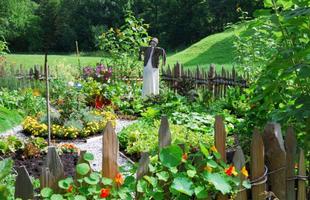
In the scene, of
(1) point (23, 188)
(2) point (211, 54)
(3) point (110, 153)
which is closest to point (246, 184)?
(3) point (110, 153)

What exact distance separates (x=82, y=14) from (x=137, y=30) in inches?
1525

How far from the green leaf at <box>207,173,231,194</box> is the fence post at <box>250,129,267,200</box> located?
31 cm

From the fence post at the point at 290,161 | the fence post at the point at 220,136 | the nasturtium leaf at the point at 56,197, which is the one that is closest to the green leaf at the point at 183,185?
the fence post at the point at 220,136

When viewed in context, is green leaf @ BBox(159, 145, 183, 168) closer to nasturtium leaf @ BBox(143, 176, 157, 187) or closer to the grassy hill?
nasturtium leaf @ BBox(143, 176, 157, 187)

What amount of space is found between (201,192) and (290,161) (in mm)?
802

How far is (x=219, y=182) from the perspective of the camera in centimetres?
241

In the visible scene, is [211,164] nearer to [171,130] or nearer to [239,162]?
[239,162]

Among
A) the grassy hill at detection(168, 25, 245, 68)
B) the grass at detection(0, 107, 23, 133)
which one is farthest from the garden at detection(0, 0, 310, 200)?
the grassy hill at detection(168, 25, 245, 68)

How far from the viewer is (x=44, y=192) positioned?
2150mm

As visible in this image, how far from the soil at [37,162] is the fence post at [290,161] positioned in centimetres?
301

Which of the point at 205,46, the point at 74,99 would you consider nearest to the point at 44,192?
the point at 74,99

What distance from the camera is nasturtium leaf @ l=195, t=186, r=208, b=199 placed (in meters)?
2.35

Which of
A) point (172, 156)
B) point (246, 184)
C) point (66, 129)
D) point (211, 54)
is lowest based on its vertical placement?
point (66, 129)

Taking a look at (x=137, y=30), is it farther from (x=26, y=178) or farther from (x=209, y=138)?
(x=26, y=178)
